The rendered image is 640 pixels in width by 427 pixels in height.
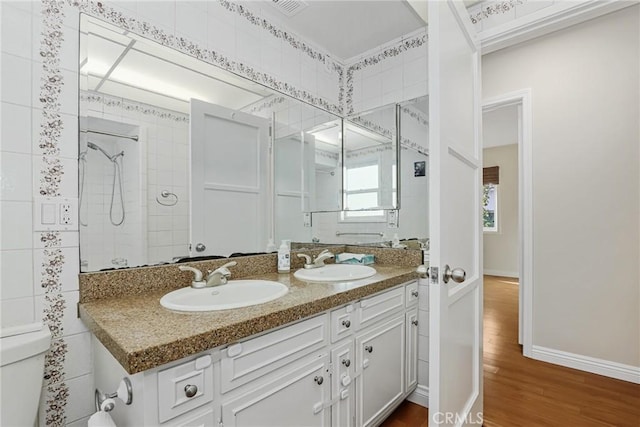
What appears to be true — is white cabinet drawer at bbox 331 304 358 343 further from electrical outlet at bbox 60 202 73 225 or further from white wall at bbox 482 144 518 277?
white wall at bbox 482 144 518 277

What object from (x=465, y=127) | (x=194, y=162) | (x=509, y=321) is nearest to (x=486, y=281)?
(x=509, y=321)

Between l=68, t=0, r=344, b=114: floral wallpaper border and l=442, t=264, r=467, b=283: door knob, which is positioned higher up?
l=68, t=0, r=344, b=114: floral wallpaper border

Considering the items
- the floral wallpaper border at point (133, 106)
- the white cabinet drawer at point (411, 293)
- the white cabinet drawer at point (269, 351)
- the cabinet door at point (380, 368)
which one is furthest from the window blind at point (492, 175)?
the floral wallpaper border at point (133, 106)

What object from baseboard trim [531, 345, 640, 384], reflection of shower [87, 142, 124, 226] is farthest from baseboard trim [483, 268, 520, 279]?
reflection of shower [87, 142, 124, 226]

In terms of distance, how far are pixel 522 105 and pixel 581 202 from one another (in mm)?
879

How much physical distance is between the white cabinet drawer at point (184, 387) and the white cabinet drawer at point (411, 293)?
3.87 feet

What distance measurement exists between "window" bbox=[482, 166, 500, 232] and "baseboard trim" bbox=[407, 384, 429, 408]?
4.77m

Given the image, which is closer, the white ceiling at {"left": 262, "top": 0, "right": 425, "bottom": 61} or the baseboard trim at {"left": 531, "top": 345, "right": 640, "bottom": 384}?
the white ceiling at {"left": 262, "top": 0, "right": 425, "bottom": 61}

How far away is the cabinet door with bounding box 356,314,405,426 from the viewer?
53.8 inches

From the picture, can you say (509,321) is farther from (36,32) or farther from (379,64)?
(36,32)

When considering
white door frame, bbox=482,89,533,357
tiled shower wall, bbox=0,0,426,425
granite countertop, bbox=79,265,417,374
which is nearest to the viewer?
granite countertop, bbox=79,265,417,374

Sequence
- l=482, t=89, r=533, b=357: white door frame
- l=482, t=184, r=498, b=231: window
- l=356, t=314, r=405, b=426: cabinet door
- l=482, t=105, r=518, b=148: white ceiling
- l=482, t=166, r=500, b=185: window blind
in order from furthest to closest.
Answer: l=482, t=184, r=498, b=231: window
l=482, t=166, r=500, b=185: window blind
l=482, t=105, r=518, b=148: white ceiling
l=482, t=89, r=533, b=357: white door frame
l=356, t=314, r=405, b=426: cabinet door

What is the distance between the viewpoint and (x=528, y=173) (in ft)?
7.97

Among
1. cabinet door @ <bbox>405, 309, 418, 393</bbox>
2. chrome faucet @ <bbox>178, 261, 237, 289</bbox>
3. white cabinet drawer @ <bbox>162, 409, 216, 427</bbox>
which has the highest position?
chrome faucet @ <bbox>178, 261, 237, 289</bbox>
